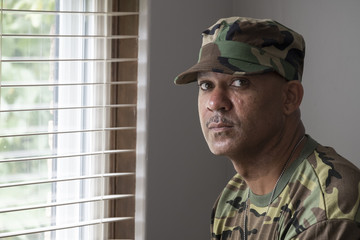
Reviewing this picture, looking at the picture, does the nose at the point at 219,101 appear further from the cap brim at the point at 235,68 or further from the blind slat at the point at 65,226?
the blind slat at the point at 65,226

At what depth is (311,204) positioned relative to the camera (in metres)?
1.63

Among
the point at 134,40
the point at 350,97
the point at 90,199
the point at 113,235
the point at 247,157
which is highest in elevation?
the point at 134,40

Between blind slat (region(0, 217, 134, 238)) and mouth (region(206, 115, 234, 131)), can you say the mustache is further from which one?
blind slat (region(0, 217, 134, 238))

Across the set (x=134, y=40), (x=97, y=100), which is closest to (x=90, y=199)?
(x=97, y=100)

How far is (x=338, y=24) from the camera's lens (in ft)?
7.72

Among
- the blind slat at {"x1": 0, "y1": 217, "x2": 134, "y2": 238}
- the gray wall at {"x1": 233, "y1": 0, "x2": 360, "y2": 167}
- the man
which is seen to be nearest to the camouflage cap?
the man

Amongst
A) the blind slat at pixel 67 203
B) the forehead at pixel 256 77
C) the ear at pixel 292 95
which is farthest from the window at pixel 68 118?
the ear at pixel 292 95

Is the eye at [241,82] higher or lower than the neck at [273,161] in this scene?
higher

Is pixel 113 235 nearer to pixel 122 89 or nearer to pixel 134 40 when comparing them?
pixel 122 89

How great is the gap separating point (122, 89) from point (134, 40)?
0.19 meters

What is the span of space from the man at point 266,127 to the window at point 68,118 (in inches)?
29.0

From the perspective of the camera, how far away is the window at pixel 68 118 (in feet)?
7.61

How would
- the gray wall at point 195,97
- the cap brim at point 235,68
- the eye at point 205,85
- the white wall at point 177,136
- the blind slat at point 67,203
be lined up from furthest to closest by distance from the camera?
1. the white wall at point 177,136
2. the gray wall at point 195,97
3. the blind slat at point 67,203
4. the eye at point 205,85
5. the cap brim at point 235,68

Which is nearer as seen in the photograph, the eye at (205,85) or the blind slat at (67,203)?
the eye at (205,85)
